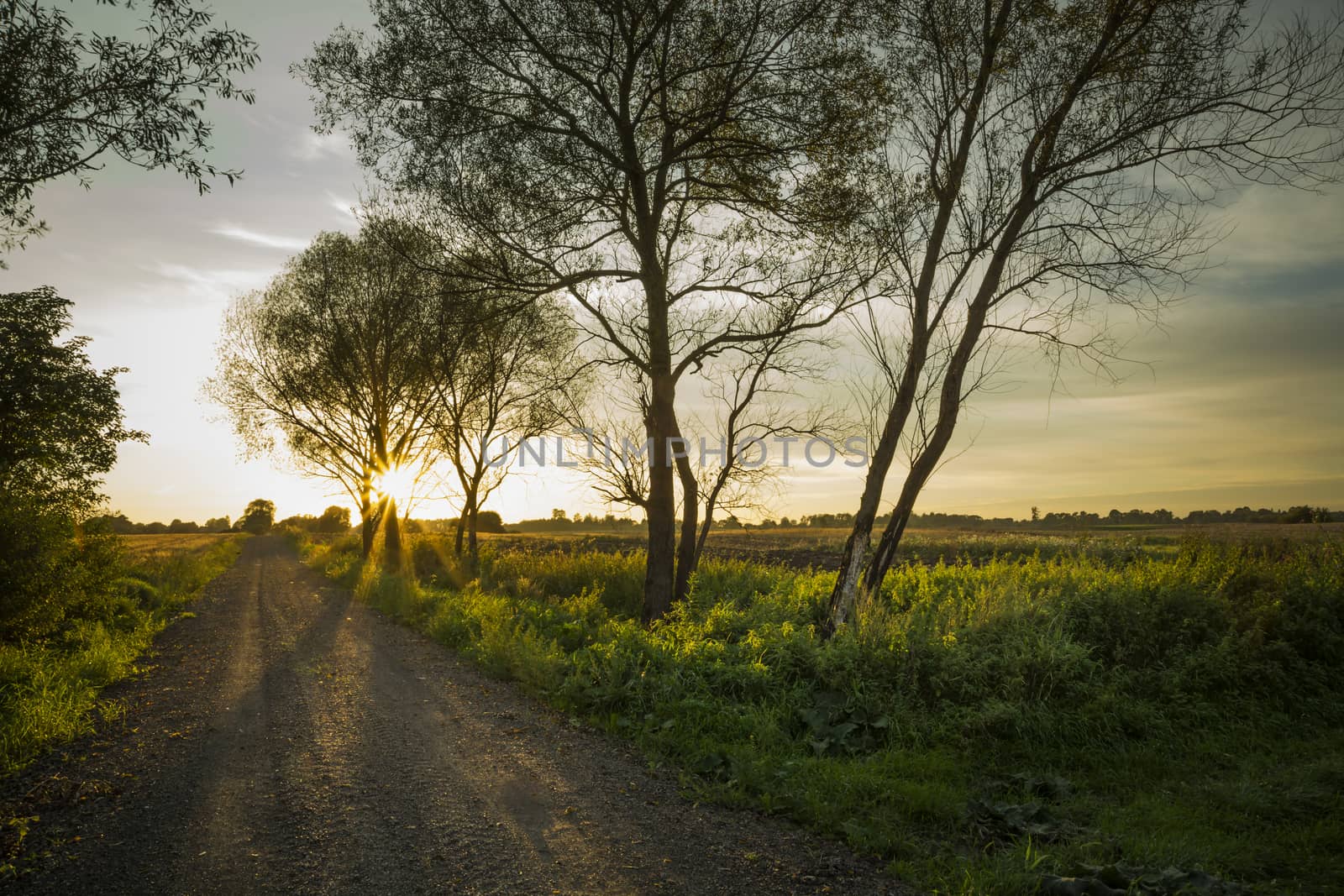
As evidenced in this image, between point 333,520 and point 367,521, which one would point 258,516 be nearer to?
point 333,520

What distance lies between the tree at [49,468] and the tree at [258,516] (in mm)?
80876

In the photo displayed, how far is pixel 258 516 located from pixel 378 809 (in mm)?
98799

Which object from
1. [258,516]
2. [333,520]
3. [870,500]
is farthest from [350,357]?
[258,516]

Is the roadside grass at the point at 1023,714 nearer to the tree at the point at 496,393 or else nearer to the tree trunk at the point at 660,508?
the tree trunk at the point at 660,508

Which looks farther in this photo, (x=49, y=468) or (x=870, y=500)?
(x=49, y=468)

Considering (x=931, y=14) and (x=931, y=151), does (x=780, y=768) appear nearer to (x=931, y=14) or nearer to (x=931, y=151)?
(x=931, y=151)

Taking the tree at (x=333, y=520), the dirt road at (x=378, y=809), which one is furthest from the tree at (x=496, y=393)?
the tree at (x=333, y=520)

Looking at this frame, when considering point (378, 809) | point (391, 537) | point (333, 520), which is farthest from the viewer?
point (333, 520)

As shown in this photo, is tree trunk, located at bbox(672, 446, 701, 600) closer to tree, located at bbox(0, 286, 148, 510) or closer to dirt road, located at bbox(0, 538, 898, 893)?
dirt road, located at bbox(0, 538, 898, 893)

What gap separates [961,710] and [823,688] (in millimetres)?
1576

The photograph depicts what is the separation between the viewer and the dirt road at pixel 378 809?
15.8 ft

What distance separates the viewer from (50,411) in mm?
14188

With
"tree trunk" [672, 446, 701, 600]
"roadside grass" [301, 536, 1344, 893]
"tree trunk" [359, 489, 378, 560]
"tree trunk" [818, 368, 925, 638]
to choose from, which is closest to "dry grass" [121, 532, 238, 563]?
"tree trunk" [359, 489, 378, 560]

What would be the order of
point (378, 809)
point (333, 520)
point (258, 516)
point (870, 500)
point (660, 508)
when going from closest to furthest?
point (378, 809)
point (870, 500)
point (660, 508)
point (333, 520)
point (258, 516)
